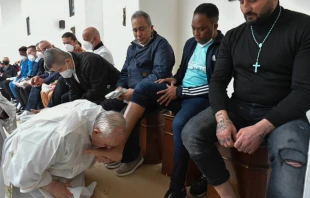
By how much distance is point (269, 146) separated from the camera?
1.03 m

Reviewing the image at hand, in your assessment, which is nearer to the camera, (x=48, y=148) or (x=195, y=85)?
(x=48, y=148)

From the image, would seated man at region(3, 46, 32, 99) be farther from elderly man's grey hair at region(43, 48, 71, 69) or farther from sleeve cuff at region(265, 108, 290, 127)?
sleeve cuff at region(265, 108, 290, 127)

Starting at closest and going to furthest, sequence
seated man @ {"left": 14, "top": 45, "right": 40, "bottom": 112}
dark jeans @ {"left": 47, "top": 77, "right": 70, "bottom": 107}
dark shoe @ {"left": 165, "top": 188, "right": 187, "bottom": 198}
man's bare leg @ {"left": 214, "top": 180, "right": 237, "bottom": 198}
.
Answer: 1. man's bare leg @ {"left": 214, "top": 180, "right": 237, "bottom": 198}
2. dark shoe @ {"left": 165, "top": 188, "right": 187, "bottom": 198}
3. dark jeans @ {"left": 47, "top": 77, "right": 70, "bottom": 107}
4. seated man @ {"left": 14, "top": 45, "right": 40, "bottom": 112}

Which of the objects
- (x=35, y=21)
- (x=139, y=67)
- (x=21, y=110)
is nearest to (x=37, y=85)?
(x=21, y=110)

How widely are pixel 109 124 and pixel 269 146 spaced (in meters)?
0.69

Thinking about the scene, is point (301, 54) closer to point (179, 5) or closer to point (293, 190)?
point (293, 190)

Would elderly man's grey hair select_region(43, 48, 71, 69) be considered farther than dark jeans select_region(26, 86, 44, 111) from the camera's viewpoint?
No

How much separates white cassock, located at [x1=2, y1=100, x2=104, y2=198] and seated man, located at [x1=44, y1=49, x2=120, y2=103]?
2.35ft

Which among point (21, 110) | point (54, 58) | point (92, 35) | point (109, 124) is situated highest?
point (92, 35)

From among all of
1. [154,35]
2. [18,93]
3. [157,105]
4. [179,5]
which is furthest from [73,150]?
[18,93]

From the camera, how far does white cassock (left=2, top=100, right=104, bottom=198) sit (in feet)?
3.63

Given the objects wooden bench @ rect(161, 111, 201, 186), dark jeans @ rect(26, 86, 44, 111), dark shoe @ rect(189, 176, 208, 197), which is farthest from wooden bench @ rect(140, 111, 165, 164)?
dark jeans @ rect(26, 86, 44, 111)

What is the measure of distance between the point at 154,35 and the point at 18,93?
3.48m

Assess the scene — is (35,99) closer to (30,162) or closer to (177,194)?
(30,162)
